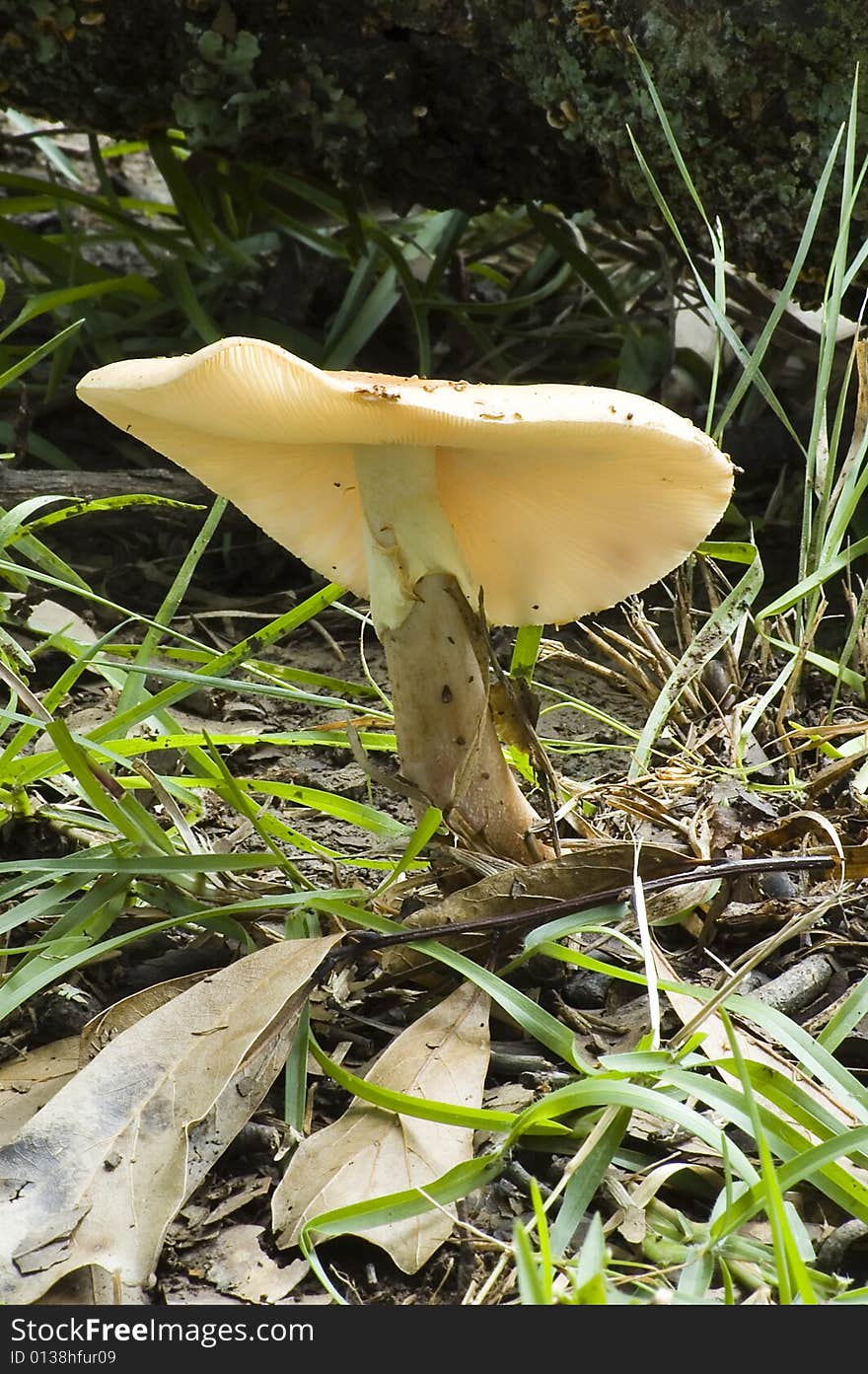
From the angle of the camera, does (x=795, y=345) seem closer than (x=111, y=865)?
No

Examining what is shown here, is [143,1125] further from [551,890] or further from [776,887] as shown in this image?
[776,887]

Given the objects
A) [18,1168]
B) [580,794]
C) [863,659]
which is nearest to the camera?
[18,1168]

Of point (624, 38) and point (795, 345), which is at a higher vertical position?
point (624, 38)

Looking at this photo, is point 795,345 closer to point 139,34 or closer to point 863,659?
point 863,659

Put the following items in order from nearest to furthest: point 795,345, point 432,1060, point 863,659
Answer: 1. point 432,1060
2. point 863,659
3. point 795,345

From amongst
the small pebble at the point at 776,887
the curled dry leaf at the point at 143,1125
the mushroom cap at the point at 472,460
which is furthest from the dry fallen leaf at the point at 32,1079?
the small pebble at the point at 776,887

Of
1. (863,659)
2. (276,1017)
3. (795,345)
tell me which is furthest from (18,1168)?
(795,345)

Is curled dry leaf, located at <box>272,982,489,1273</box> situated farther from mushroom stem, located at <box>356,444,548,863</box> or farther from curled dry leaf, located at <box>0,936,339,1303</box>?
mushroom stem, located at <box>356,444,548,863</box>

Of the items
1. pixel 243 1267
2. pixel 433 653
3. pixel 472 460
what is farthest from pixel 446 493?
pixel 243 1267

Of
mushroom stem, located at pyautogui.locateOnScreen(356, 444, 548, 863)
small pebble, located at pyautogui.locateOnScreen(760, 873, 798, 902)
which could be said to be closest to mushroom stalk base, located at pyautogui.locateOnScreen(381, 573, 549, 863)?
mushroom stem, located at pyautogui.locateOnScreen(356, 444, 548, 863)
